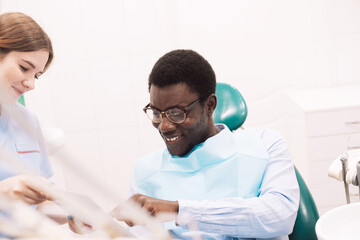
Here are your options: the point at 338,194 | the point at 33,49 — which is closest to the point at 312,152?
the point at 338,194

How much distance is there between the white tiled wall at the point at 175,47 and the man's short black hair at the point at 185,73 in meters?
1.77

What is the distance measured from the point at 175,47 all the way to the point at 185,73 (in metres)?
1.86

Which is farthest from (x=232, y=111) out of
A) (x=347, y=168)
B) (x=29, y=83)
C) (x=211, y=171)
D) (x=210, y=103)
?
(x=29, y=83)

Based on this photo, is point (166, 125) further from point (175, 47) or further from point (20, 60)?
point (175, 47)

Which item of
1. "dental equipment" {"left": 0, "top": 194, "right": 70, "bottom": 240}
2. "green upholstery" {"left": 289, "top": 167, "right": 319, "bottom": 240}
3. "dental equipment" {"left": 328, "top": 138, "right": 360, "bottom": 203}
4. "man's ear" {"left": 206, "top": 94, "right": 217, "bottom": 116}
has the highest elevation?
"dental equipment" {"left": 0, "top": 194, "right": 70, "bottom": 240}

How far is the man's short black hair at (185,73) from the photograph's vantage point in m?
1.24

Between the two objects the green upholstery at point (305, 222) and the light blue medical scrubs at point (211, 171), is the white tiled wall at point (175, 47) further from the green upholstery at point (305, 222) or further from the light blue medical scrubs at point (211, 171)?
the green upholstery at point (305, 222)

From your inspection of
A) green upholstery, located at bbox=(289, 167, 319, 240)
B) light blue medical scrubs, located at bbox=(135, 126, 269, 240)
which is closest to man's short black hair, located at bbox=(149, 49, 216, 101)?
light blue medical scrubs, located at bbox=(135, 126, 269, 240)

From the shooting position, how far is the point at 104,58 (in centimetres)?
310

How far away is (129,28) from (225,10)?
0.73 metres

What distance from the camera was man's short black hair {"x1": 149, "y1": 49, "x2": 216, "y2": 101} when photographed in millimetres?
1235

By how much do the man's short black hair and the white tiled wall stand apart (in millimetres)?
1769

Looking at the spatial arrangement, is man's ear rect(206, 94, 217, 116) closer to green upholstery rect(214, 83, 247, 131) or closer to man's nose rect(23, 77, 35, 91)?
green upholstery rect(214, 83, 247, 131)

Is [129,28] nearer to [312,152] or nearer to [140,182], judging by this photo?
[312,152]
